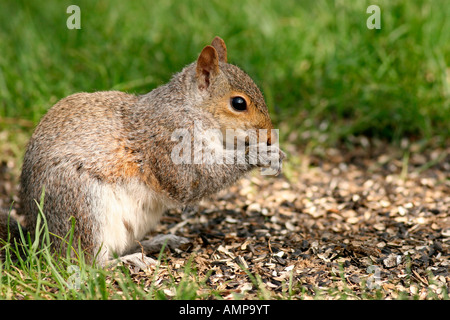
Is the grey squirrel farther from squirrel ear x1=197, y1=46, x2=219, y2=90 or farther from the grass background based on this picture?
the grass background

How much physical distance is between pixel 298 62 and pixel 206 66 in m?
2.31

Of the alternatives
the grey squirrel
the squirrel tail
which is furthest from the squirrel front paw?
the squirrel tail

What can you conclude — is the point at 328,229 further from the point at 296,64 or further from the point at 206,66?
the point at 296,64

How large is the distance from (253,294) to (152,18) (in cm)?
421

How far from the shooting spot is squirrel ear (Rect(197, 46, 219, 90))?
339 cm

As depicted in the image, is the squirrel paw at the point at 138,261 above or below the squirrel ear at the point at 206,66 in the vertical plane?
below

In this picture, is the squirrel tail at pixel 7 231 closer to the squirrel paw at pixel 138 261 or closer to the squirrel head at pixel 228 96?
the squirrel paw at pixel 138 261

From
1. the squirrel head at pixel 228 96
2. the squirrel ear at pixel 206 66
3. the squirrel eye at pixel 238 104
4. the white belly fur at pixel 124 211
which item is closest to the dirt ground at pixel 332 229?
the white belly fur at pixel 124 211

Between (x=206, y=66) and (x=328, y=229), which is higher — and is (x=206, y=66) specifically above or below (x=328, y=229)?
above

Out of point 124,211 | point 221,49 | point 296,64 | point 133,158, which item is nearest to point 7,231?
point 124,211

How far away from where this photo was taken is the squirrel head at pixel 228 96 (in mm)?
3371

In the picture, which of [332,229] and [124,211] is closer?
[124,211]

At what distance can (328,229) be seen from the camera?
154 inches

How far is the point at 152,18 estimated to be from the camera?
21.2 feet
